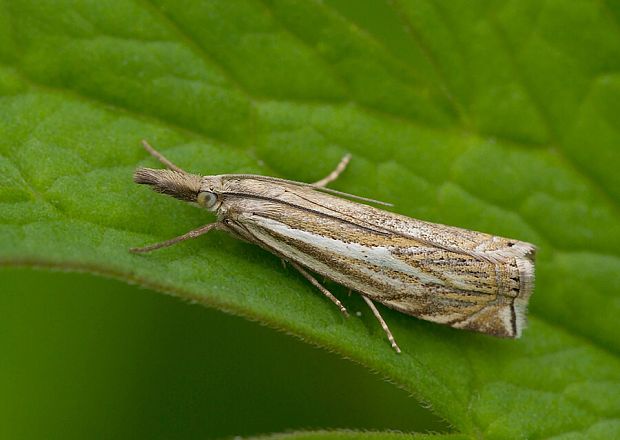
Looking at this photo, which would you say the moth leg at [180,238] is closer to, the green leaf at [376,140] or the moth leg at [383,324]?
the green leaf at [376,140]

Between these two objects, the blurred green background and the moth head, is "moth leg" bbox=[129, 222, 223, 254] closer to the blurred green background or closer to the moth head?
the moth head

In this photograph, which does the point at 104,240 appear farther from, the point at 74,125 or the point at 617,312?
the point at 617,312

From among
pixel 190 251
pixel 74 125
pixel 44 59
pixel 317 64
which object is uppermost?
pixel 317 64

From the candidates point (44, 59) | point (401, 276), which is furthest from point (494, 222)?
point (44, 59)

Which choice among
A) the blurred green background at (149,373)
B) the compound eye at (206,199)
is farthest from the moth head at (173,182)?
the blurred green background at (149,373)

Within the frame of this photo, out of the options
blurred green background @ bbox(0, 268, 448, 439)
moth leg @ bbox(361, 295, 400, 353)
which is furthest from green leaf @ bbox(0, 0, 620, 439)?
blurred green background @ bbox(0, 268, 448, 439)

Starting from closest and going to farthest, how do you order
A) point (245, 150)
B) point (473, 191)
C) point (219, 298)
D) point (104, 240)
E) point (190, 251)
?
1. point (219, 298)
2. point (104, 240)
3. point (190, 251)
4. point (245, 150)
5. point (473, 191)
